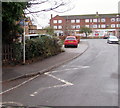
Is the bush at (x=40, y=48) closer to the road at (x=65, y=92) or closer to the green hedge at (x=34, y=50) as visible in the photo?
the green hedge at (x=34, y=50)

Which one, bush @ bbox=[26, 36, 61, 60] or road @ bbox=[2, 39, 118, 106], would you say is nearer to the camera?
road @ bbox=[2, 39, 118, 106]

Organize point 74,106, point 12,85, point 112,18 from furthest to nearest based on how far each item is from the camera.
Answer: point 112,18, point 12,85, point 74,106

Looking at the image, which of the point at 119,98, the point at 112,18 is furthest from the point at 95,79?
the point at 112,18

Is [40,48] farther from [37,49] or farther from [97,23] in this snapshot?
[97,23]

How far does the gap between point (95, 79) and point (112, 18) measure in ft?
267

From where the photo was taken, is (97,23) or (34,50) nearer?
(34,50)

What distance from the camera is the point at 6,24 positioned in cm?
1092

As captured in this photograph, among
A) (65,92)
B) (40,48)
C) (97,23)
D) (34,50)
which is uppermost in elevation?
(97,23)

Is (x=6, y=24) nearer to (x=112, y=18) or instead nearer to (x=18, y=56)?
(x=18, y=56)

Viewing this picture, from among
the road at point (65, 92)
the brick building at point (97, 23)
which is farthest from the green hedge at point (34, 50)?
the brick building at point (97, 23)

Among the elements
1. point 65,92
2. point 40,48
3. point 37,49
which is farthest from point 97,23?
point 65,92

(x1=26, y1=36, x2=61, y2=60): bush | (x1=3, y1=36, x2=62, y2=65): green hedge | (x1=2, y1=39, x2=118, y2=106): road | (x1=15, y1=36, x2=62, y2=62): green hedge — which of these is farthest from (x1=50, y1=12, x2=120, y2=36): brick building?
(x1=2, y1=39, x2=118, y2=106): road

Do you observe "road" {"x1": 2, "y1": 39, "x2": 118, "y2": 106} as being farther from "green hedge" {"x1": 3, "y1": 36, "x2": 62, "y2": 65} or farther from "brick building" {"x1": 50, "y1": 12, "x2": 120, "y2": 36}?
"brick building" {"x1": 50, "y1": 12, "x2": 120, "y2": 36}

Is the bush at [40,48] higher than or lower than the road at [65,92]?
higher
